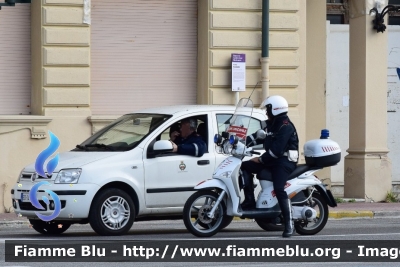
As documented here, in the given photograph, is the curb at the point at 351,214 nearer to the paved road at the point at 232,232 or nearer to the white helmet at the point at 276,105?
the paved road at the point at 232,232

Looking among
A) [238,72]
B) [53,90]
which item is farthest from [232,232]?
[238,72]

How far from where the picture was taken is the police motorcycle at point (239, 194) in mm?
12875

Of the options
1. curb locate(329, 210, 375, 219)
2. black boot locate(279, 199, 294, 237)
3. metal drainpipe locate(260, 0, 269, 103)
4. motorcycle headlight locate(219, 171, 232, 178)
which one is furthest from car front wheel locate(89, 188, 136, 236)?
metal drainpipe locate(260, 0, 269, 103)

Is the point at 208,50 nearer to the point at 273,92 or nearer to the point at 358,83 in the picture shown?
the point at 273,92

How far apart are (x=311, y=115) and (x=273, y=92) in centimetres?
157

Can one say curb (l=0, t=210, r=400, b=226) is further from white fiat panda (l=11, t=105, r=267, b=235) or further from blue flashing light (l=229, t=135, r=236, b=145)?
blue flashing light (l=229, t=135, r=236, b=145)

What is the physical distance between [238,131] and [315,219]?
150 cm

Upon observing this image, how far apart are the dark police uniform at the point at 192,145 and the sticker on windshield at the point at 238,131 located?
0.74 m

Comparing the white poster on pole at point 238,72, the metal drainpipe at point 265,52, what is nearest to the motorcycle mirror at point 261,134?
the white poster on pole at point 238,72

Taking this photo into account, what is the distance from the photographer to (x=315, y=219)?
13516 millimetres

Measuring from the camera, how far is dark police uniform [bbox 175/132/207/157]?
545 inches

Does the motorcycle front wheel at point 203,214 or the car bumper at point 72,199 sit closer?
the motorcycle front wheel at point 203,214

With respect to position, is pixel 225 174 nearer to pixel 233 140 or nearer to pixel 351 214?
pixel 233 140

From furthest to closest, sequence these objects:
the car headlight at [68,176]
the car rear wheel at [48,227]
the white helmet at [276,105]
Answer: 1. the car rear wheel at [48,227]
2. the car headlight at [68,176]
3. the white helmet at [276,105]
